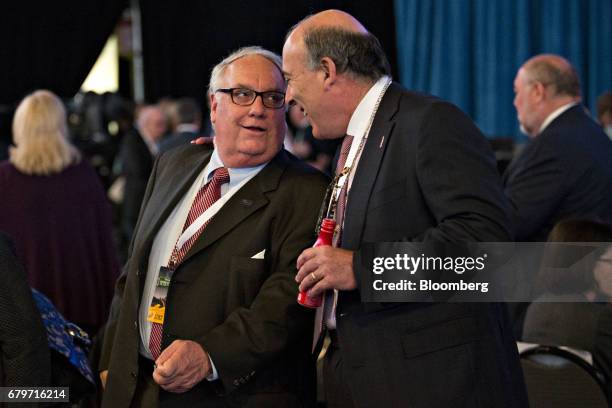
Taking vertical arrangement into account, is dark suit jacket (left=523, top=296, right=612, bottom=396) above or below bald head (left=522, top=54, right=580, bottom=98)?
below

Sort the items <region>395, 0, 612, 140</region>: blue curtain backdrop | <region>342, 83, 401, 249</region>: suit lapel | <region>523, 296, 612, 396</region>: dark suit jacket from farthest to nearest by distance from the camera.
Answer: <region>395, 0, 612, 140</region>: blue curtain backdrop < <region>523, 296, 612, 396</region>: dark suit jacket < <region>342, 83, 401, 249</region>: suit lapel

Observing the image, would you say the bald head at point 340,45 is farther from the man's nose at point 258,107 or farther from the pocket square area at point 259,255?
the pocket square area at point 259,255

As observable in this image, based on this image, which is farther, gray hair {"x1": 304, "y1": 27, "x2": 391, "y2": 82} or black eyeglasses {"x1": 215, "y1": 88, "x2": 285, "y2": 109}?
black eyeglasses {"x1": 215, "y1": 88, "x2": 285, "y2": 109}

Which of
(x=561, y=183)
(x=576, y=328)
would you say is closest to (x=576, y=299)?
(x=576, y=328)

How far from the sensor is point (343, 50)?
7.36 feet

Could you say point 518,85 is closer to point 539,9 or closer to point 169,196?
point 169,196

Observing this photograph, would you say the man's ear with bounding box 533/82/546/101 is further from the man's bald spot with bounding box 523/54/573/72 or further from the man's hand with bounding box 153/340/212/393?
the man's hand with bounding box 153/340/212/393

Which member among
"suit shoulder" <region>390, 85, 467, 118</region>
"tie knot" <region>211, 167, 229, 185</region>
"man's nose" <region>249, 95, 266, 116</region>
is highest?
"man's nose" <region>249, 95, 266, 116</region>

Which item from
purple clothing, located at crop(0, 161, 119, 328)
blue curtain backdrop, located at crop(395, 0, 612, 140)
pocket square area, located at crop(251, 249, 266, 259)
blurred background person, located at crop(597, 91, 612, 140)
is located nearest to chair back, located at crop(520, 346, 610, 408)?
pocket square area, located at crop(251, 249, 266, 259)

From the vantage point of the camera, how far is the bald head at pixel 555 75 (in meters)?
4.39

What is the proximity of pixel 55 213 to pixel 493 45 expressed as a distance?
554cm

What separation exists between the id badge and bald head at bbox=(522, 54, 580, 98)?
254 centimetres

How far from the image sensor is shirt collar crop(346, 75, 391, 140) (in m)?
2.27

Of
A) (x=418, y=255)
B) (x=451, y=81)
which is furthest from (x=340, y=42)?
(x=451, y=81)
